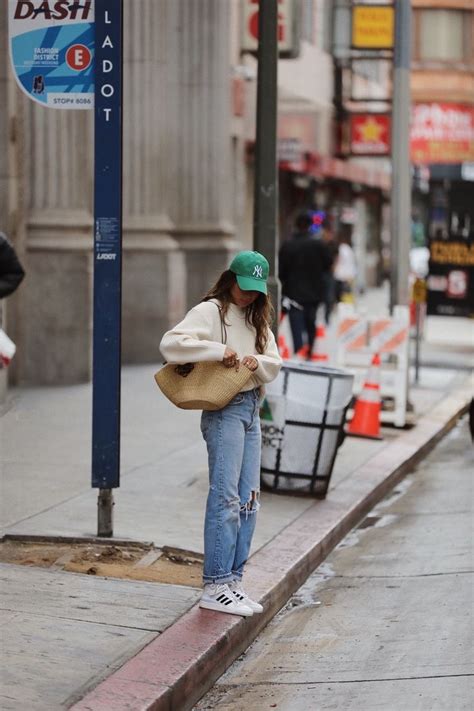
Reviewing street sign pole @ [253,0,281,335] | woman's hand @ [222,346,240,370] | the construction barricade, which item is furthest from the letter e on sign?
the construction barricade

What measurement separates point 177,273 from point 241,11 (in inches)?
182

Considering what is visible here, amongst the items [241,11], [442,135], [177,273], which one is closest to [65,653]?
[177,273]

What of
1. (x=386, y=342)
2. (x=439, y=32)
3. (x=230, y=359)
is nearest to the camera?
(x=230, y=359)

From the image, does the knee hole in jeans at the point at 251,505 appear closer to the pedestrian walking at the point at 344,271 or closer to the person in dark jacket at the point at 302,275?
the person in dark jacket at the point at 302,275

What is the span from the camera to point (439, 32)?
163 ft

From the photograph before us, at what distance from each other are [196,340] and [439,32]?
45.1 meters

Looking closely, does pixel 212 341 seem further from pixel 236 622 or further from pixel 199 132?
pixel 199 132

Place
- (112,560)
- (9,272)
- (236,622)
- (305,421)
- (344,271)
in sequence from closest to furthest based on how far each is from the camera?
(236,622), (112,560), (305,421), (9,272), (344,271)

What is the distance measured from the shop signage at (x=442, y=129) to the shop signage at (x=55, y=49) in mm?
25864

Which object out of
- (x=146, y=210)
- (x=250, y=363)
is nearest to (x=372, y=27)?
(x=146, y=210)

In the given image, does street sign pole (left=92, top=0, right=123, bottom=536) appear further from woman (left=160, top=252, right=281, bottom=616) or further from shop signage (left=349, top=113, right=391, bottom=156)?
shop signage (left=349, top=113, right=391, bottom=156)

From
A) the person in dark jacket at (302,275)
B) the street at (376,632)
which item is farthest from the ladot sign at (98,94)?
the person in dark jacket at (302,275)

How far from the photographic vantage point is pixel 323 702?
601 cm

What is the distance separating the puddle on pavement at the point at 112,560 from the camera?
7547mm
